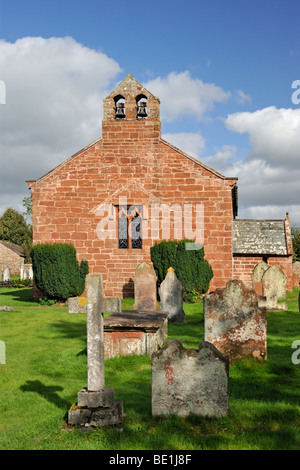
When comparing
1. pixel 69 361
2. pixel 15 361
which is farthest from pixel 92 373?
pixel 15 361

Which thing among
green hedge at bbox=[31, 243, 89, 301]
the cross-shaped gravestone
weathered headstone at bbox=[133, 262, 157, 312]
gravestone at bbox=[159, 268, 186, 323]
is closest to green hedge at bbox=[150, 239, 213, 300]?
green hedge at bbox=[31, 243, 89, 301]

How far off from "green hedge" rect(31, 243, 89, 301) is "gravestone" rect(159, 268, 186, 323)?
5.74 m

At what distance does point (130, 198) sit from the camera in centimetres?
1802

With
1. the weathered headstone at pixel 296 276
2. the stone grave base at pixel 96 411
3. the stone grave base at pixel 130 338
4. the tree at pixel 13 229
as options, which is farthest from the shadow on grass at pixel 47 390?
the tree at pixel 13 229

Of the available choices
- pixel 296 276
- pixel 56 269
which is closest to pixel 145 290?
pixel 56 269

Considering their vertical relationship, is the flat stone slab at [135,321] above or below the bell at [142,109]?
below

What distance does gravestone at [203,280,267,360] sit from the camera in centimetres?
752

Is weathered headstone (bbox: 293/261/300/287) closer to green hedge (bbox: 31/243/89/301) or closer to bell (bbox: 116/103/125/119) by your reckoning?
green hedge (bbox: 31/243/89/301)

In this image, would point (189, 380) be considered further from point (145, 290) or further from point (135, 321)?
point (145, 290)

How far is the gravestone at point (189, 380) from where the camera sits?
5.14 metres

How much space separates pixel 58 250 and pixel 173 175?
5826 millimetres

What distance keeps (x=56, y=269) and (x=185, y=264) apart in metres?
5.36

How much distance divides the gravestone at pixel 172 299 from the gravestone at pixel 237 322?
17.0 ft

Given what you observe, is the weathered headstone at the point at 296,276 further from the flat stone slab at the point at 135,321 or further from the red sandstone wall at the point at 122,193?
the flat stone slab at the point at 135,321
